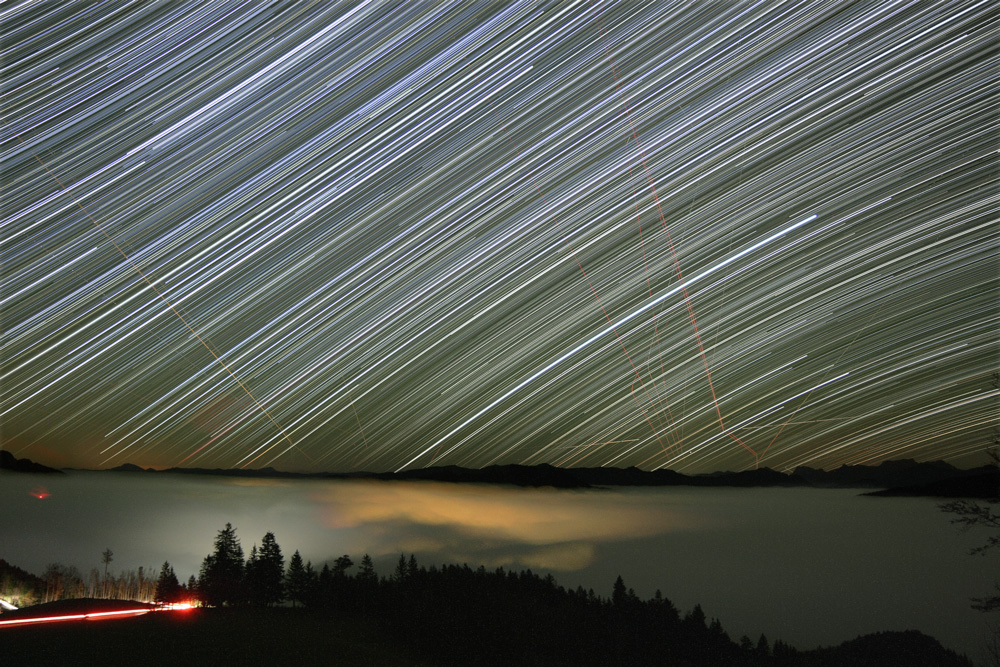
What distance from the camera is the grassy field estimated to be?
429 centimetres

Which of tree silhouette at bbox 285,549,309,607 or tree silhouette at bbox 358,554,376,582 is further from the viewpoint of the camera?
tree silhouette at bbox 285,549,309,607

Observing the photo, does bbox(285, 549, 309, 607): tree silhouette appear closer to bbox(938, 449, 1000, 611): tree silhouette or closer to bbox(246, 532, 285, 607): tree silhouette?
bbox(246, 532, 285, 607): tree silhouette

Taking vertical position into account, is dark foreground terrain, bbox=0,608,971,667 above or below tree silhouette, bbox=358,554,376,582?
below

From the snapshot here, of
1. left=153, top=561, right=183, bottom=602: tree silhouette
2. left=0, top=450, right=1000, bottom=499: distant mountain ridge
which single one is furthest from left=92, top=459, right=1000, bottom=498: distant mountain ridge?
left=153, top=561, right=183, bottom=602: tree silhouette

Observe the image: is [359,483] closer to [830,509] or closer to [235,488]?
[235,488]

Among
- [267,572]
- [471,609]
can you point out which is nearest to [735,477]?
[471,609]

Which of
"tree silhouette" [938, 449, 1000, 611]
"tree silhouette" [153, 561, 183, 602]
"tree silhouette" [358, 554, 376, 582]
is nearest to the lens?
"tree silhouette" [938, 449, 1000, 611]

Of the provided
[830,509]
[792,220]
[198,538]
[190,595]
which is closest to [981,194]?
[792,220]

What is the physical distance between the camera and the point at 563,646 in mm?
4289

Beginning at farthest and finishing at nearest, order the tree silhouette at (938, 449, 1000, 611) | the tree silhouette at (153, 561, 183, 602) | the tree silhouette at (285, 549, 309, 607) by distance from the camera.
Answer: the tree silhouette at (153, 561, 183, 602) → the tree silhouette at (285, 549, 309, 607) → the tree silhouette at (938, 449, 1000, 611)

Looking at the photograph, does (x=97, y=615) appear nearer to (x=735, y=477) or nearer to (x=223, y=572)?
(x=223, y=572)

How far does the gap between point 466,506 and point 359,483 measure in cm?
113

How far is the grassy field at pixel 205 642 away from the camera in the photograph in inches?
169

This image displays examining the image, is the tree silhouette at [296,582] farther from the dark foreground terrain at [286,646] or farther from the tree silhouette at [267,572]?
the dark foreground terrain at [286,646]
